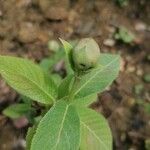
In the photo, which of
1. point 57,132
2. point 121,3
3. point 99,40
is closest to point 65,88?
point 57,132

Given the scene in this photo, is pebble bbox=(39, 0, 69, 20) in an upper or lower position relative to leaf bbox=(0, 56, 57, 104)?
lower

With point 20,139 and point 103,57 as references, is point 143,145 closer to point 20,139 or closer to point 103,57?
point 20,139

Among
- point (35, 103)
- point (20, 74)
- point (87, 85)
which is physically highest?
point (20, 74)

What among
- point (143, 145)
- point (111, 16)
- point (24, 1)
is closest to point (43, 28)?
point (24, 1)

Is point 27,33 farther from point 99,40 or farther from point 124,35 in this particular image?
point 124,35

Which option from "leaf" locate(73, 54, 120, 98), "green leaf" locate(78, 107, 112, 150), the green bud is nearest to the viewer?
the green bud

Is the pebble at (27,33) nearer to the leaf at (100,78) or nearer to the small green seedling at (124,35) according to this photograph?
the small green seedling at (124,35)

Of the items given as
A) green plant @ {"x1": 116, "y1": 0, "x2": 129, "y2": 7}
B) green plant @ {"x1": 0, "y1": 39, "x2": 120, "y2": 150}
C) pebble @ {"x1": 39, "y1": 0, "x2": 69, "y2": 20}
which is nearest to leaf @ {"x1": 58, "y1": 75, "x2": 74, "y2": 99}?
green plant @ {"x1": 0, "y1": 39, "x2": 120, "y2": 150}

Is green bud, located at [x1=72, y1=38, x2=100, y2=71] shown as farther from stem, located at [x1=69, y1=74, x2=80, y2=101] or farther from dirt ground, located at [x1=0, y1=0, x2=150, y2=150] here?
dirt ground, located at [x1=0, y1=0, x2=150, y2=150]
